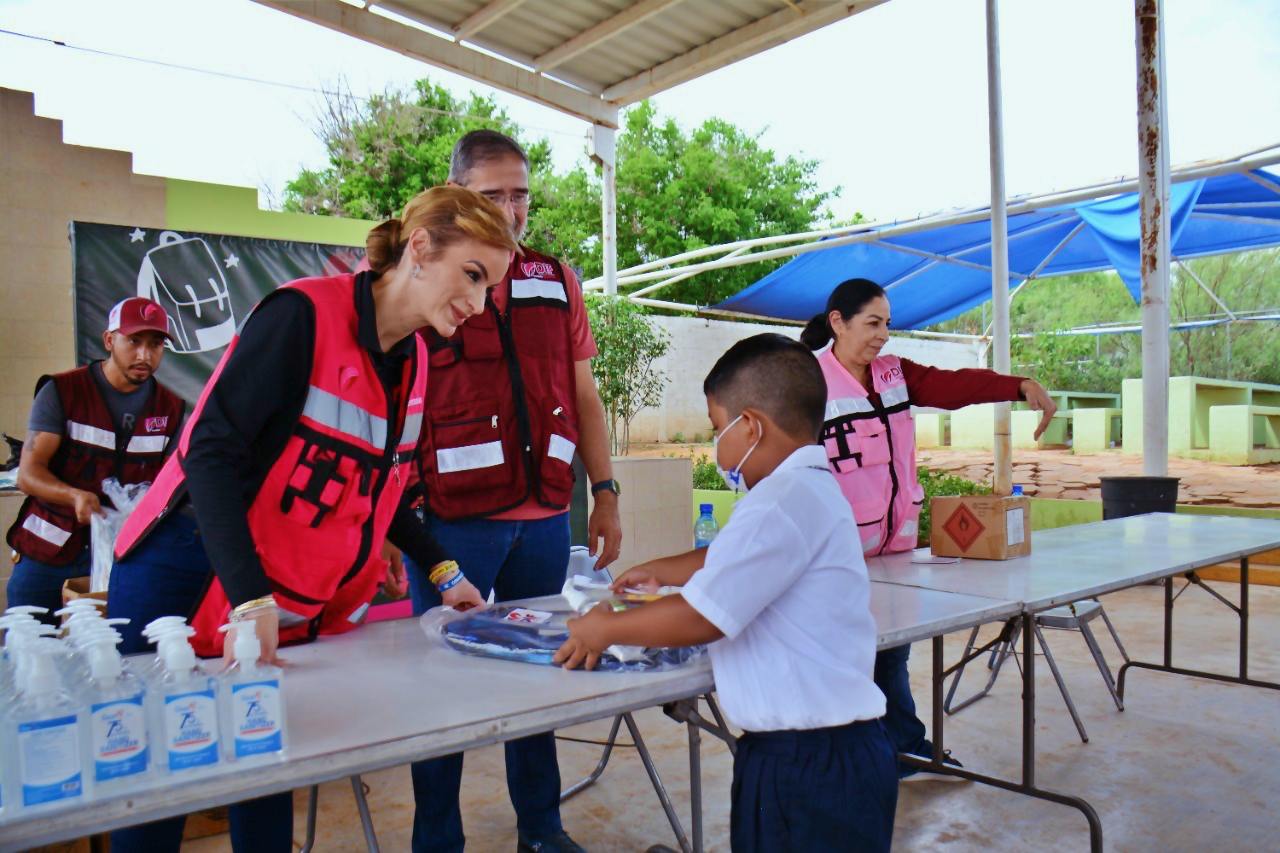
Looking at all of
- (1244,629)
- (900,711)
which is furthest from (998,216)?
(900,711)

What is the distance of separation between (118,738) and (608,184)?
304 inches

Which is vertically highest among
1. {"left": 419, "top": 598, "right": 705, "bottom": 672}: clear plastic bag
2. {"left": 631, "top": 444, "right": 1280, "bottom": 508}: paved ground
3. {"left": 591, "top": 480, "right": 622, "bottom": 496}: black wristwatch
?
{"left": 591, "top": 480, "right": 622, "bottom": 496}: black wristwatch

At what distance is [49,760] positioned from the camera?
954 mm

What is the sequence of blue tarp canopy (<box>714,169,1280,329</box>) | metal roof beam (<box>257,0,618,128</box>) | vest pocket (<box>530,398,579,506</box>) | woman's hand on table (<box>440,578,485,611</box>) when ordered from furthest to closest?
blue tarp canopy (<box>714,169,1280,329</box>) < metal roof beam (<box>257,0,618,128</box>) < vest pocket (<box>530,398,579,506</box>) < woman's hand on table (<box>440,578,485,611</box>)

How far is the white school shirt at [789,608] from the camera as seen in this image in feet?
4.52

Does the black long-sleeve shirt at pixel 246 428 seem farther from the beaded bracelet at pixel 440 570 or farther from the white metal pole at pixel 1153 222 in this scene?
the white metal pole at pixel 1153 222

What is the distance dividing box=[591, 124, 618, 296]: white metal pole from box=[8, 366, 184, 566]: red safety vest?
17.6 feet

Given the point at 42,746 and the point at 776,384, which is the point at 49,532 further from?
the point at 776,384

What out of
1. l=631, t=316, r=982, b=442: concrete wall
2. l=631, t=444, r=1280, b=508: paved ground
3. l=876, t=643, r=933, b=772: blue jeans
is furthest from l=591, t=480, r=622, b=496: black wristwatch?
l=631, t=316, r=982, b=442: concrete wall

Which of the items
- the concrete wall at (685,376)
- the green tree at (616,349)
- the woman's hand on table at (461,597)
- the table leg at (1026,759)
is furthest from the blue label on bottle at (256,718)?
the concrete wall at (685,376)

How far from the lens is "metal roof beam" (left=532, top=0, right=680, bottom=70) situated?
6562 mm

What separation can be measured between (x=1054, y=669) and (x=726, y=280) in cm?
1470

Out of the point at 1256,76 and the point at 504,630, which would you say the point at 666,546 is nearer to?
the point at 504,630

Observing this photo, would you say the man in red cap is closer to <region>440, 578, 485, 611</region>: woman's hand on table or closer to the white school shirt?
<region>440, 578, 485, 611</region>: woman's hand on table
